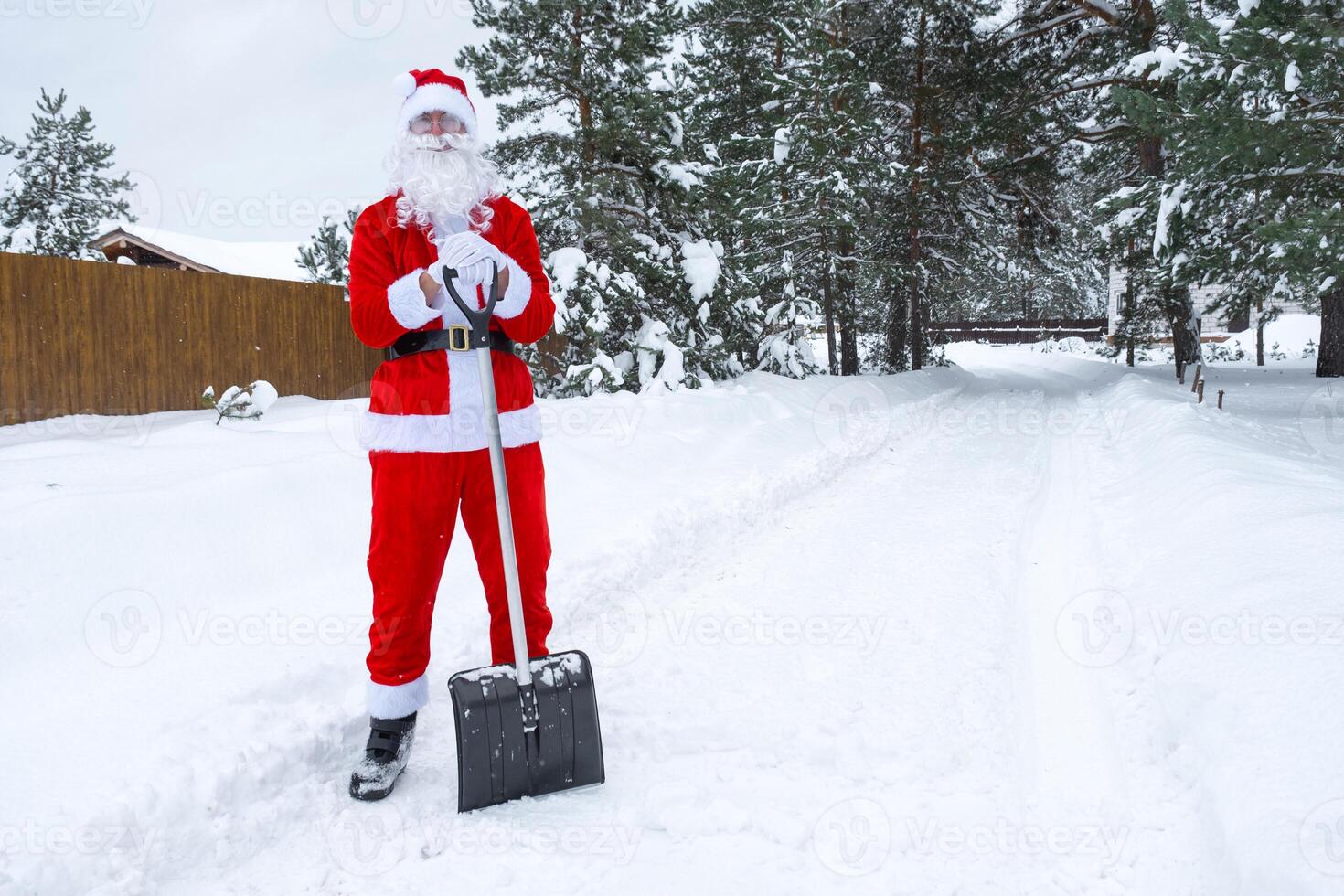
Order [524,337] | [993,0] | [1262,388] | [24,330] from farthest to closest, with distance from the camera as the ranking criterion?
[993,0] < [1262,388] < [24,330] < [524,337]

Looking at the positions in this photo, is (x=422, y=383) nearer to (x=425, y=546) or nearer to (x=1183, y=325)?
(x=425, y=546)

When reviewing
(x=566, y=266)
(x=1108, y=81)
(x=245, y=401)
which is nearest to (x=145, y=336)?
(x=245, y=401)

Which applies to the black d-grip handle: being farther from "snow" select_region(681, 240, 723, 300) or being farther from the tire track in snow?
"snow" select_region(681, 240, 723, 300)

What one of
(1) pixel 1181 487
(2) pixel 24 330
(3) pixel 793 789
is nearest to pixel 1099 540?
(1) pixel 1181 487

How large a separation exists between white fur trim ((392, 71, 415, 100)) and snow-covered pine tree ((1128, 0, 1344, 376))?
8369 mm

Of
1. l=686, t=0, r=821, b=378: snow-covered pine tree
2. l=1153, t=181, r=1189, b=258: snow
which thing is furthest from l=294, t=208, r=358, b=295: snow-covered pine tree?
l=1153, t=181, r=1189, b=258: snow

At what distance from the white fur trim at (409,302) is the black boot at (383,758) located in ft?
4.31

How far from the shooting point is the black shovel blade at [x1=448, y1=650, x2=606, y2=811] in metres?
2.41

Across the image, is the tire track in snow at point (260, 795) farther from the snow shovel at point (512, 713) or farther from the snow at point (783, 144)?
the snow at point (783, 144)

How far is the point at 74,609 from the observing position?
10.3 ft

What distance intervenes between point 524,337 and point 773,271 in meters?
13.7

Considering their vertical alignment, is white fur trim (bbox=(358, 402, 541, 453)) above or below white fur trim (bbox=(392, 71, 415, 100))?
below

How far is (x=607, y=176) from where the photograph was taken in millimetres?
10461

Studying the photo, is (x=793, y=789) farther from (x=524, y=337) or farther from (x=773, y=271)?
(x=773, y=271)
